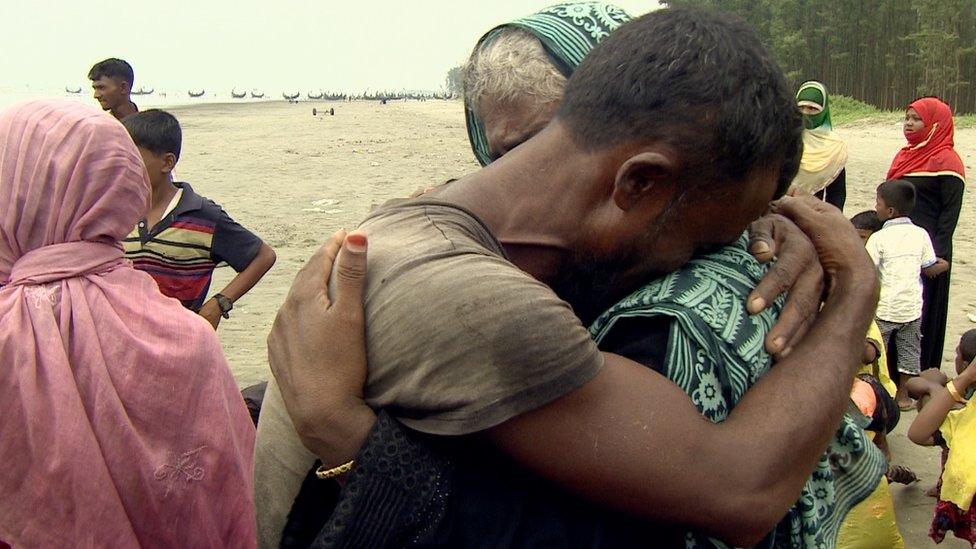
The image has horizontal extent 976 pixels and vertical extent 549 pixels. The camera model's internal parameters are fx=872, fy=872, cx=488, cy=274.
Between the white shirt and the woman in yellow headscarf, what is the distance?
1.29 feet

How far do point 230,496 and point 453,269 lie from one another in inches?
64.7

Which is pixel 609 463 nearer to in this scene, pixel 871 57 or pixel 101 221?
pixel 101 221

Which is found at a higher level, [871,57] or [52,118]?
[52,118]

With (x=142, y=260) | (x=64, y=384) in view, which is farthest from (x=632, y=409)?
(x=142, y=260)

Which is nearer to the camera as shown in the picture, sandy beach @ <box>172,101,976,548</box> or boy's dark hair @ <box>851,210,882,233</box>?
boy's dark hair @ <box>851,210,882,233</box>

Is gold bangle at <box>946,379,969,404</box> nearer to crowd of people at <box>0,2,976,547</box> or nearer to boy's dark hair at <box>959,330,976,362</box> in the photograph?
boy's dark hair at <box>959,330,976,362</box>

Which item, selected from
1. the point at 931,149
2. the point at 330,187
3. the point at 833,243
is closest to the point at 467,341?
the point at 833,243

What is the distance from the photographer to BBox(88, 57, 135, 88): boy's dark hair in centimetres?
572

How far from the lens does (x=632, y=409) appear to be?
3.41 feet

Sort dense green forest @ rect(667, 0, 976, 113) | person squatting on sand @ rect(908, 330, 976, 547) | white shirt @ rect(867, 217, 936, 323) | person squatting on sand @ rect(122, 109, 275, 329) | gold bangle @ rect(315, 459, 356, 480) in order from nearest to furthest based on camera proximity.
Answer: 1. gold bangle @ rect(315, 459, 356, 480)
2. person squatting on sand @ rect(908, 330, 976, 547)
3. person squatting on sand @ rect(122, 109, 275, 329)
4. white shirt @ rect(867, 217, 936, 323)
5. dense green forest @ rect(667, 0, 976, 113)

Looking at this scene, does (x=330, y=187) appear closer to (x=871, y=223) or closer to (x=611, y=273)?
(x=871, y=223)

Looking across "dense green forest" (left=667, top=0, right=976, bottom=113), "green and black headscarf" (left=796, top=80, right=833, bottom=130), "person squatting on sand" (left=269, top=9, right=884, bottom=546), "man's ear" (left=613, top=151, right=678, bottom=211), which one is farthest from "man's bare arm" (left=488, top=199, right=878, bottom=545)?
"dense green forest" (left=667, top=0, right=976, bottom=113)

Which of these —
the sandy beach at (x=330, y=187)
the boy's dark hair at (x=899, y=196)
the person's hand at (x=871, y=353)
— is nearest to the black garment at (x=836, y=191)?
the boy's dark hair at (x=899, y=196)

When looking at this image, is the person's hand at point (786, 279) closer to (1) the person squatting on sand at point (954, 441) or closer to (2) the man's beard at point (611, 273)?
(2) the man's beard at point (611, 273)
